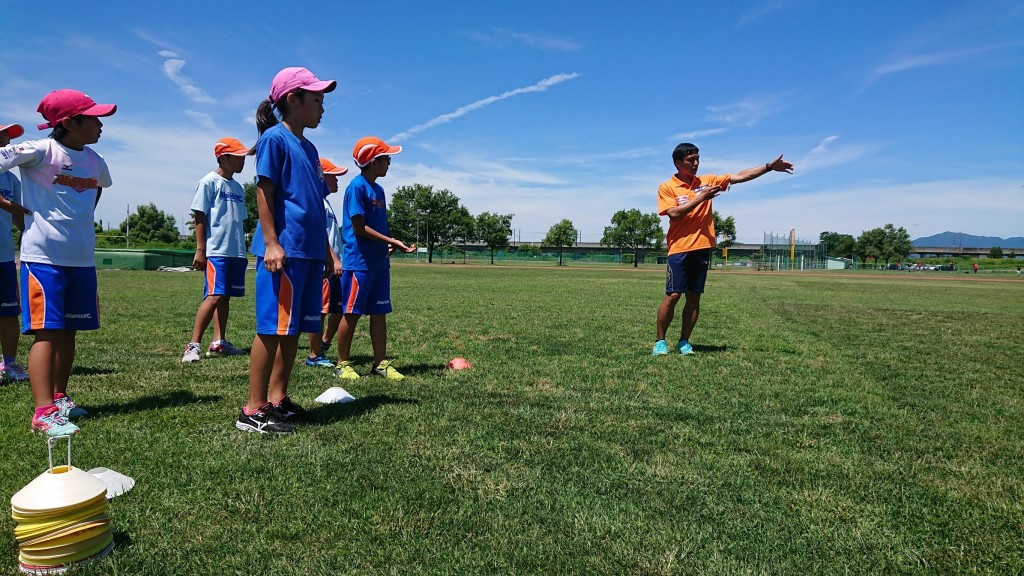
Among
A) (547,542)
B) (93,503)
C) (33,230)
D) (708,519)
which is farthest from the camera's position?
(33,230)

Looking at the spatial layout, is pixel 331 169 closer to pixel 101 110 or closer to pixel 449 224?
pixel 101 110

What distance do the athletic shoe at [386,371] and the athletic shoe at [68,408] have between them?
208cm

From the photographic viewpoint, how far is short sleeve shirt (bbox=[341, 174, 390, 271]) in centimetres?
491

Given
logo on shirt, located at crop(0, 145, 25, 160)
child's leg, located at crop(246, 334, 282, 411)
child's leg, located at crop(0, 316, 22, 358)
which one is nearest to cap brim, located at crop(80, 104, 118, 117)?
logo on shirt, located at crop(0, 145, 25, 160)

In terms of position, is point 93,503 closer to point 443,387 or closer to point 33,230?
point 33,230

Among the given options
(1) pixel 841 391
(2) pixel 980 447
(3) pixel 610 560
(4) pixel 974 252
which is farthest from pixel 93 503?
(4) pixel 974 252

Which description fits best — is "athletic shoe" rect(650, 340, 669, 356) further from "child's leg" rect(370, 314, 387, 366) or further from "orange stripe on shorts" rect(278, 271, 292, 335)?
"orange stripe on shorts" rect(278, 271, 292, 335)

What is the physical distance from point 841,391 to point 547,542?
11.9 feet

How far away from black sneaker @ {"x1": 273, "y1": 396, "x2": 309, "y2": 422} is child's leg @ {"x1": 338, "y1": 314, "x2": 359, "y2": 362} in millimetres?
1423

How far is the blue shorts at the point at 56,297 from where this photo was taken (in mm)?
3695

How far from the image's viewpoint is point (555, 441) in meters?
3.40

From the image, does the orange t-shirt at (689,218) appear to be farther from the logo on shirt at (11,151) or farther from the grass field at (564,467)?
the logo on shirt at (11,151)

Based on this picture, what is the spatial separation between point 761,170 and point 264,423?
533 cm

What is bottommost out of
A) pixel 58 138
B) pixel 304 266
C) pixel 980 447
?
pixel 980 447
